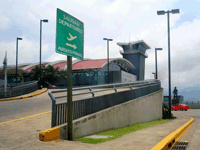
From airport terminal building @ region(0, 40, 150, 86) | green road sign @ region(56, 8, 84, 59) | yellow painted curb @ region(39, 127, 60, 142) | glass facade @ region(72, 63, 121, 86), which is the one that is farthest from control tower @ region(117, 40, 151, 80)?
yellow painted curb @ region(39, 127, 60, 142)

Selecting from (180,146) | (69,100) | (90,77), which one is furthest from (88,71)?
(69,100)

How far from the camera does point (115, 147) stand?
5.72 metres

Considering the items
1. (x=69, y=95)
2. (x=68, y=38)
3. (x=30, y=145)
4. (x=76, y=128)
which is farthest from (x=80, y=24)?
(x=30, y=145)

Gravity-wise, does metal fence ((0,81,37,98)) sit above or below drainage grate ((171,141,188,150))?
above

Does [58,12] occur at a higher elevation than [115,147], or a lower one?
higher

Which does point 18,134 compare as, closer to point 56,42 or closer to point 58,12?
point 56,42

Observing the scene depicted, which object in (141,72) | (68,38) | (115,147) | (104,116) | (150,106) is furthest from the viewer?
(141,72)

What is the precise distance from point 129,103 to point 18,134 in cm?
741

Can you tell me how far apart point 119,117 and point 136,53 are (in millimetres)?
93237

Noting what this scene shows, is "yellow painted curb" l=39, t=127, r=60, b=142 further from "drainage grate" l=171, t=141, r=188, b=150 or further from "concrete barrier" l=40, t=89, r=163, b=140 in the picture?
"drainage grate" l=171, t=141, r=188, b=150

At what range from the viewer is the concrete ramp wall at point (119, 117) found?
24.4 feet

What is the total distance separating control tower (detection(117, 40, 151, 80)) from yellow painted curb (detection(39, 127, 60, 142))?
9433 cm

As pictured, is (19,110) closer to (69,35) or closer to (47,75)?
(69,35)

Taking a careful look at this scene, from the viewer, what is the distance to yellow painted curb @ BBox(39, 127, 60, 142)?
5.76 m
